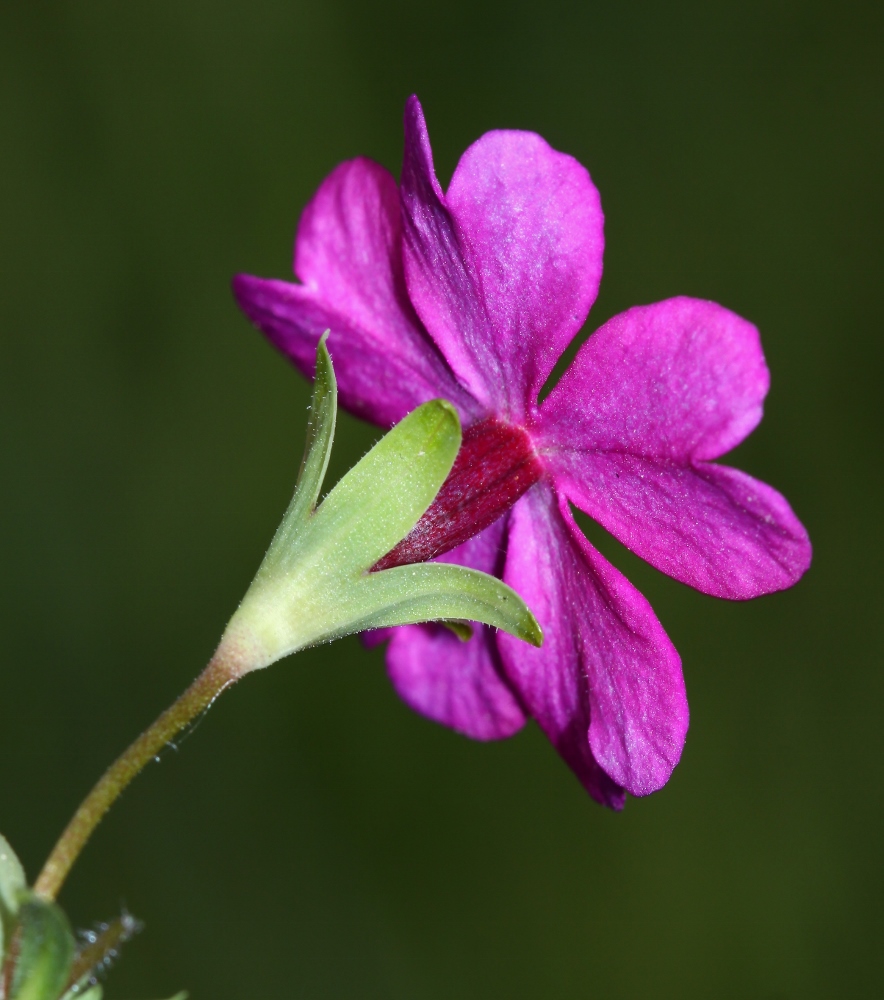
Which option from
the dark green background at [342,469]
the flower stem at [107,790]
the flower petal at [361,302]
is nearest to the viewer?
the flower stem at [107,790]

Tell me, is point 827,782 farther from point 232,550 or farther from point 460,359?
point 460,359

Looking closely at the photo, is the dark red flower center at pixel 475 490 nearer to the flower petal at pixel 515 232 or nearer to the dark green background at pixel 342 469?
the flower petal at pixel 515 232

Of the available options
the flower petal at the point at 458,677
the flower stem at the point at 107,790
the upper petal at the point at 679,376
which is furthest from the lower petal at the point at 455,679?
the flower stem at the point at 107,790

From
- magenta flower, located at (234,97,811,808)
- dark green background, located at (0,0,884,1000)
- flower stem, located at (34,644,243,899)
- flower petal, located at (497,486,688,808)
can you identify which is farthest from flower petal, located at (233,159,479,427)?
dark green background, located at (0,0,884,1000)

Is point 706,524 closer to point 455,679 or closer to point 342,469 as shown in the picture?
point 455,679

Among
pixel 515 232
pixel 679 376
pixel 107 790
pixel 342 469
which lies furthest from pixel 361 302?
pixel 342 469

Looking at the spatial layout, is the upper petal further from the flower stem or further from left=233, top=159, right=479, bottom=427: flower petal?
the flower stem

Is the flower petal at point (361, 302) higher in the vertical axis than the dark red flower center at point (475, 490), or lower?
higher

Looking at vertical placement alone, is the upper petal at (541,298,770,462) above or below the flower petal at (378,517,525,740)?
above
